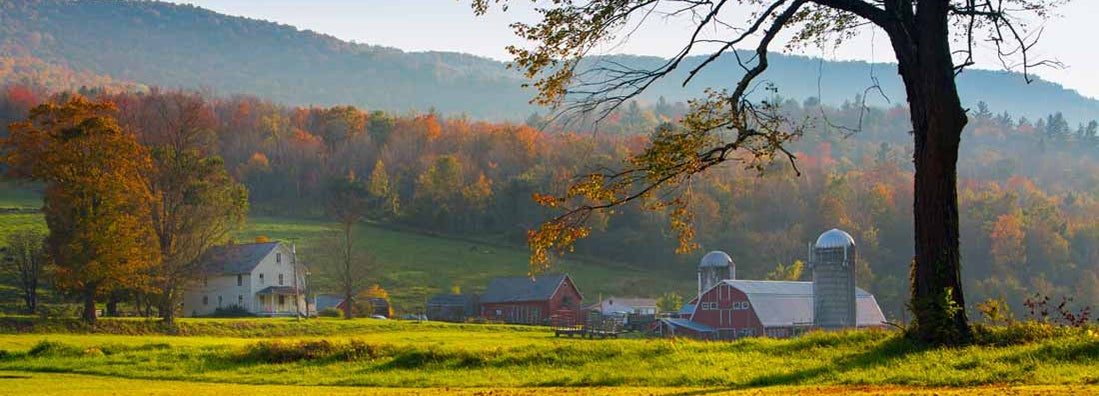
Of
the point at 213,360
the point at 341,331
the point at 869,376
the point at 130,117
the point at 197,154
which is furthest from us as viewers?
the point at 130,117

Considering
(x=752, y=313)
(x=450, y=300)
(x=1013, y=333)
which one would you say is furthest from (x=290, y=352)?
Answer: (x=450, y=300)

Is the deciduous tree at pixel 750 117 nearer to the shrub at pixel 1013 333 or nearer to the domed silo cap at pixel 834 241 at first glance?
the shrub at pixel 1013 333

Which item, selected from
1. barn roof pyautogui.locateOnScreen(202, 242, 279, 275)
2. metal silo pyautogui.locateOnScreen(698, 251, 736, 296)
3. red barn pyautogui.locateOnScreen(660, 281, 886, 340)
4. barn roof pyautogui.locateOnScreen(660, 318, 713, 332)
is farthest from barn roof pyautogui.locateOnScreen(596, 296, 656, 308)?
barn roof pyautogui.locateOnScreen(202, 242, 279, 275)

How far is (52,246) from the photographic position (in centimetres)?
4428

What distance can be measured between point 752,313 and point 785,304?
3005 mm

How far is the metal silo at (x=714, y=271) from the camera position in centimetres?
6600

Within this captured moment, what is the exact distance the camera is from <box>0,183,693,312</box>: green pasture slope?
7850 cm

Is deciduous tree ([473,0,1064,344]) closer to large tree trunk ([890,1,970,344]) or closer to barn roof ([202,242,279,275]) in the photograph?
large tree trunk ([890,1,970,344])

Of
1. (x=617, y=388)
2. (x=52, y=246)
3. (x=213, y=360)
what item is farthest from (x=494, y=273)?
(x=617, y=388)

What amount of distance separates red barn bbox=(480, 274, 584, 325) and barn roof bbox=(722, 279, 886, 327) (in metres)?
16.3

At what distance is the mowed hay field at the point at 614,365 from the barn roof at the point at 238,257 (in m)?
35.4

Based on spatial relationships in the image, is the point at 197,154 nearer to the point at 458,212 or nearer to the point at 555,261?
the point at 555,261

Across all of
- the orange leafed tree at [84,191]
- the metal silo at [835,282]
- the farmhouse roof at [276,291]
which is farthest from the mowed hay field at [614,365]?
the farmhouse roof at [276,291]

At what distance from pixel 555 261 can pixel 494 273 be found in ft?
16.5
